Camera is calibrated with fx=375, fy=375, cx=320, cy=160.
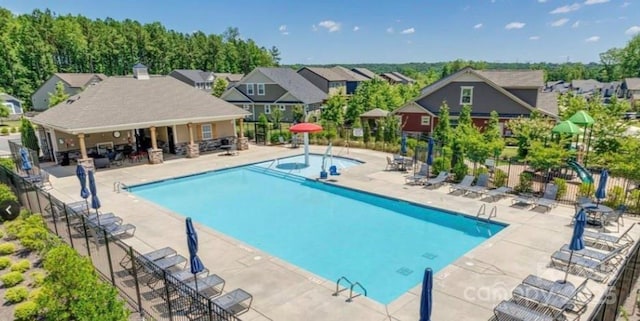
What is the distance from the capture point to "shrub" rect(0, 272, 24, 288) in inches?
379

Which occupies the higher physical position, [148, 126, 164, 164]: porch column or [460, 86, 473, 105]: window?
[460, 86, 473, 105]: window

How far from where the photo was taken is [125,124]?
22.8 meters

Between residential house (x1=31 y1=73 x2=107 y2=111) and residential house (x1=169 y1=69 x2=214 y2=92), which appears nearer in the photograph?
residential house (x1=31 y1=73 x2=107 y2=111)

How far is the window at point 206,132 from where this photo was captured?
27953 millimetres

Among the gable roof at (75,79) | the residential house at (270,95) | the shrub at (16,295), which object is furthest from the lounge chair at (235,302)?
the gable roof at (75,79)

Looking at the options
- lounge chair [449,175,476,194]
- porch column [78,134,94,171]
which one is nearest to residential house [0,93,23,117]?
porch column [78,134,94,171]

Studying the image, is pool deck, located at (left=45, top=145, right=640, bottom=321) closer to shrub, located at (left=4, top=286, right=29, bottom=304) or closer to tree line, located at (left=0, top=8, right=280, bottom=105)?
shrub, located at (left=4, top=286, right=29, bottom=304)

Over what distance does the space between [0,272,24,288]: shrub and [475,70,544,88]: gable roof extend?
114 ft

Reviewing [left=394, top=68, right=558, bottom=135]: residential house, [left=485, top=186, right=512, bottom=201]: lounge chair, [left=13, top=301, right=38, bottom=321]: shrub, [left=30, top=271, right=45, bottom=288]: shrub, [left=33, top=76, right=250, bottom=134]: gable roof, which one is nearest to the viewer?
[left=13, top=301, right=38, bottom=321]: shrub

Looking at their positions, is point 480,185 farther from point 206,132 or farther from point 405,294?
point 206,132

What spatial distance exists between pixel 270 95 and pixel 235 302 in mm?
40160

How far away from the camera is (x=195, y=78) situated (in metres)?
76.8

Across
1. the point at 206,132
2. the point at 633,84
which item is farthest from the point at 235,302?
the point at 633,84

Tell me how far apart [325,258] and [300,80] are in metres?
42.7
